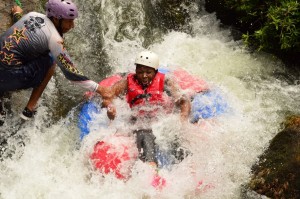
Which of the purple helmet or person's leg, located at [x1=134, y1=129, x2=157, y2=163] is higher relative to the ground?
the purple helmet

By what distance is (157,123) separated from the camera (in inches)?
214

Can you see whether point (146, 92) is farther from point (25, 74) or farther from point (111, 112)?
point (25, 74)

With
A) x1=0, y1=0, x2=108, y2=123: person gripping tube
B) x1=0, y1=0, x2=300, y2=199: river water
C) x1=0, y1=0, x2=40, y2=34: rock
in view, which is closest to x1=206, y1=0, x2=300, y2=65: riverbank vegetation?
x1=0, y1=0, x2=300, y2=199: river water

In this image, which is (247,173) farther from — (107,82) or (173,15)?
(173,15)

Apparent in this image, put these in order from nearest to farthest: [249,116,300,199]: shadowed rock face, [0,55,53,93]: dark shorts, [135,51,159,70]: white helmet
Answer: [249,116,300,199]: shadowed rock face
[0,55,53,93]: dark shorts
[135,51,159,70]: white helmet

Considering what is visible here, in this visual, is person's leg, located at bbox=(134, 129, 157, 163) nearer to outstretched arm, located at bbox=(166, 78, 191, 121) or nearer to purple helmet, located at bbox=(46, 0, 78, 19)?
outstretched arm, located at bbox=(166, 78, 191, 121)

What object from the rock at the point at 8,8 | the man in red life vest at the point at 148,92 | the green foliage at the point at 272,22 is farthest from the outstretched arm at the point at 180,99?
the rock at the point at 8,8

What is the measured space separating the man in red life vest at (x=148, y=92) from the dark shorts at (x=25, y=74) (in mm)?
868

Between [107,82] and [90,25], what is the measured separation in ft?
6.55

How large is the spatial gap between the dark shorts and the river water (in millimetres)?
629

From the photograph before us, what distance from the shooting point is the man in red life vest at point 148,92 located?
548cm

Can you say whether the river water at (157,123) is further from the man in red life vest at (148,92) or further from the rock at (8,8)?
the rock at (8,8)

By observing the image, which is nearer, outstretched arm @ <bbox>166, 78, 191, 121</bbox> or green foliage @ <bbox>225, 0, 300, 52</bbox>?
outstretched arm @ <bbox>166, 78, 191, 121</bbox>

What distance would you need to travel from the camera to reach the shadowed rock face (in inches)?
185
